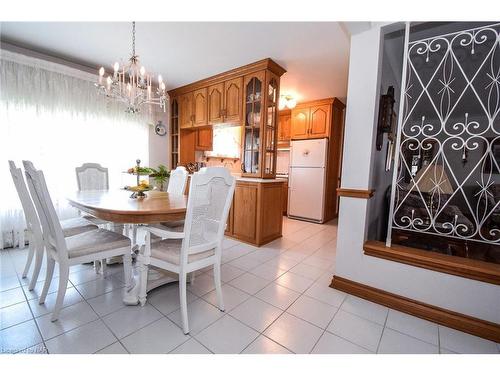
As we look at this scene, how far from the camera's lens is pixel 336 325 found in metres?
1.59

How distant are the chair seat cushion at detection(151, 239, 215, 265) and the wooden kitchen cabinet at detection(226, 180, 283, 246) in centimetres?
143

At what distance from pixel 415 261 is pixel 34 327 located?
2706 millimetres

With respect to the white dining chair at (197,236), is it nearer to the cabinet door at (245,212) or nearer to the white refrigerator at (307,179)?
the cabinet door at (245,212)

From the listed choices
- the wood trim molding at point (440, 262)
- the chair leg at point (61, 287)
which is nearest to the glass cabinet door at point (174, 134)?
the chair leg at point (61, 287)

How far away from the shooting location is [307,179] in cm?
460

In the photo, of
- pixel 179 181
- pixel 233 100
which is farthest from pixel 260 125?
pixel 179 181

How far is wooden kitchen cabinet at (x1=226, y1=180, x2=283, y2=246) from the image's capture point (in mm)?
3078

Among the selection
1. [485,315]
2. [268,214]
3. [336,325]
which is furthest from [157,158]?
[485,315]

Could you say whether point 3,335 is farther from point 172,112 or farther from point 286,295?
point 172,112

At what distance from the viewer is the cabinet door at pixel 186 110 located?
3945 mm

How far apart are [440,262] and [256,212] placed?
1964 millimetres

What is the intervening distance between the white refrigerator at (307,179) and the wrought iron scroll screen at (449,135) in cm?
143

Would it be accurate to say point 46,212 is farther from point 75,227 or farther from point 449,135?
point 449,135

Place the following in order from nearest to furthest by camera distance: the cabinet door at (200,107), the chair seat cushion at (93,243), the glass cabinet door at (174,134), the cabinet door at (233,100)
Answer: the chair seat cushion at (93,243) < the cabinet door at (233,100) < the cabinet door at (200,107) < the glass cabinet door at (174,134)
